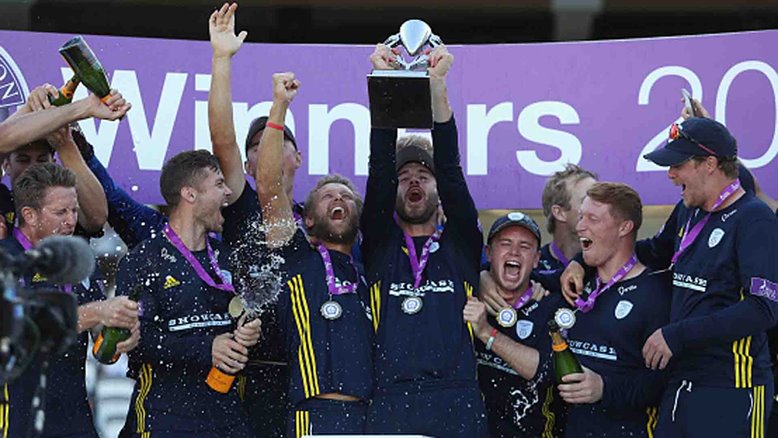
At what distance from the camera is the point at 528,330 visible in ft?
17.1

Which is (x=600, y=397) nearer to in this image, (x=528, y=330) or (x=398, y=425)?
(x=528, y=330)

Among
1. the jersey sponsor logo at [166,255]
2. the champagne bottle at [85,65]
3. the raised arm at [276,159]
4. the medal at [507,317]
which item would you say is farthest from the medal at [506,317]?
the champagne bottle at [85,65]

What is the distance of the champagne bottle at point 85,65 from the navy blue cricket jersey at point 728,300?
7.27 feet

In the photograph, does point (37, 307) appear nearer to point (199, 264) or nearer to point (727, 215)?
point (199, 264)

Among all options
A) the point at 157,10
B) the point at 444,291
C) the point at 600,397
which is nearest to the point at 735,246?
the point at 600,397

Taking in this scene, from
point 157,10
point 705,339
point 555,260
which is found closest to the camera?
point 705,339

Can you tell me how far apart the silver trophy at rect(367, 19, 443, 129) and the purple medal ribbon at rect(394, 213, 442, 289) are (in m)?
0.51

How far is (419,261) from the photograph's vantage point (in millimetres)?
5148

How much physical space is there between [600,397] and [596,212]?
71 cm

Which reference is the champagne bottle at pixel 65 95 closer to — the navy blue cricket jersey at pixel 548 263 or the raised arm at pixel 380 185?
the raised arm at pixel 380 185

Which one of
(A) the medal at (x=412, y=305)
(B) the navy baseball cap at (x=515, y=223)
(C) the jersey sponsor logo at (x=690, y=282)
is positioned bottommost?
(A) the medal at (x=412, y=305)

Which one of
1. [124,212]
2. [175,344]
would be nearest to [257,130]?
[124,212]

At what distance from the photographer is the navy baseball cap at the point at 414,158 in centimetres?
536

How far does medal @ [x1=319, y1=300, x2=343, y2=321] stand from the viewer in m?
5.02
